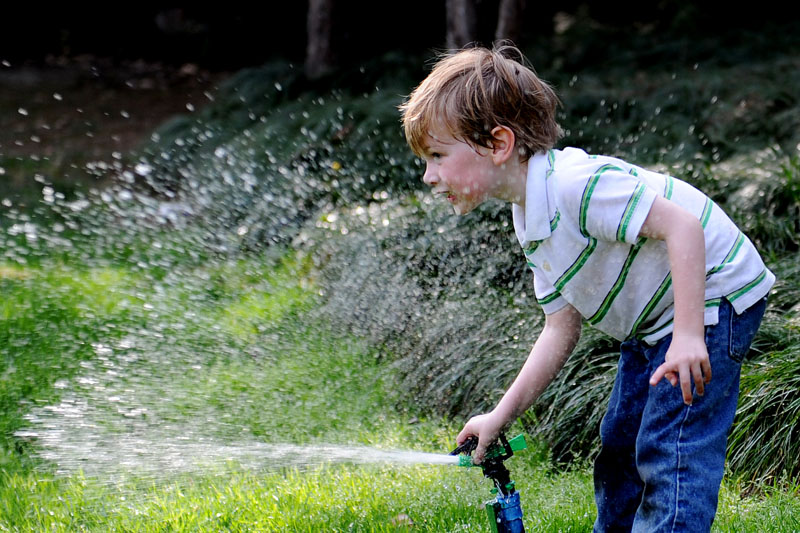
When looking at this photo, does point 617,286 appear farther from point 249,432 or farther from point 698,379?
point 249,432

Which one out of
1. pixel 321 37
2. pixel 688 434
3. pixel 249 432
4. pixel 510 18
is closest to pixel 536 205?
pixel 688 434

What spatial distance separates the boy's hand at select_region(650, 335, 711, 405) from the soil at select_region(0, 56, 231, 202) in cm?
723

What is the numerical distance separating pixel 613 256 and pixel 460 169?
1.31ft

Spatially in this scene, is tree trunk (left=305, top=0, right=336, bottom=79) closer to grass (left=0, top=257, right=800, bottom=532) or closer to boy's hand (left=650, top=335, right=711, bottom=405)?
grass (left=0, top=257, right=800, bottom=532)

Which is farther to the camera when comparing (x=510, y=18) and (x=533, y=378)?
(x=510, y=18)

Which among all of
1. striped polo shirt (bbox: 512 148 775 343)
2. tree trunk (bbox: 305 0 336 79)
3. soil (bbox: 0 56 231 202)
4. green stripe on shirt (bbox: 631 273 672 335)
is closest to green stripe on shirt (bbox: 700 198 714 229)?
striped polo shirt (bbox: 512 148 775 343)

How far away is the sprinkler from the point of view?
1.94 metres

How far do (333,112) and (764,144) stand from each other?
11.1 ft

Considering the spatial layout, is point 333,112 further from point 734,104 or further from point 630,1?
point 630,1

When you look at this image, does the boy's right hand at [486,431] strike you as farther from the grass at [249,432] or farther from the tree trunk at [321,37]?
the tree trunk at [321,37]

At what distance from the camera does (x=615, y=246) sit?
6.66ft

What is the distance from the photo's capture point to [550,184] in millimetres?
2002

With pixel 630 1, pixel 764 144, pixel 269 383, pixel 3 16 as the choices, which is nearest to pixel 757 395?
pixel 269 383

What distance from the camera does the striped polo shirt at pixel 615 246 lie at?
194cm
